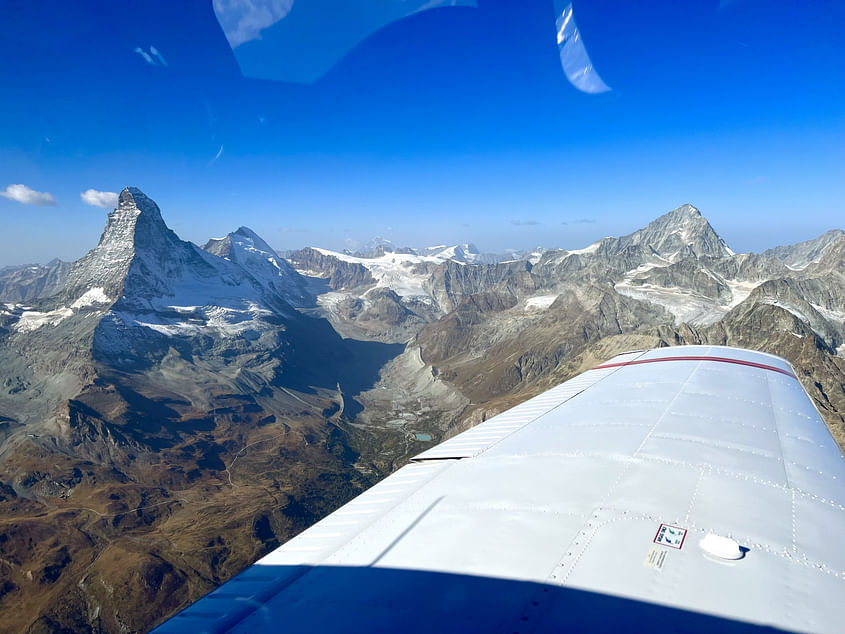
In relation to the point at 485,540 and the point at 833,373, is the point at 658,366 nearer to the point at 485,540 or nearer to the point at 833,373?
the point at 485,540

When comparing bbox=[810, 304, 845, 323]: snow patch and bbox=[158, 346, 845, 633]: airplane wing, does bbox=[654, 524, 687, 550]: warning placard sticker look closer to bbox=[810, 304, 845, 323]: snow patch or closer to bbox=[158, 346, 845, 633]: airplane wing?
bbox=[158, 346, 845, 633]: airplane wing

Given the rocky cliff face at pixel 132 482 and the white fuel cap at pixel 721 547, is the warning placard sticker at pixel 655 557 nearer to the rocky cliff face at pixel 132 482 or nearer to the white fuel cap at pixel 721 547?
the white fuel cap at pixel 721 547

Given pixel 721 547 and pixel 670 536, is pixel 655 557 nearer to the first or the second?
pixel 670 536

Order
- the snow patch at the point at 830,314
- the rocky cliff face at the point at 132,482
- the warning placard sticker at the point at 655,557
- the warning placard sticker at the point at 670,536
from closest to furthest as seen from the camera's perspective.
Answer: the warning placard sticker at the point at 655,557 < the warning placard sticker at the point at 670,536 < the rocky cliff face at the point at 132,482 < the snow patch at the point at 830,314

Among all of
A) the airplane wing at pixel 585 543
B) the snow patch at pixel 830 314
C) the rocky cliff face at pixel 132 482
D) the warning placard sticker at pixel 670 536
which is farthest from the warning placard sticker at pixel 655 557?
the snow patch at pixel 830 314

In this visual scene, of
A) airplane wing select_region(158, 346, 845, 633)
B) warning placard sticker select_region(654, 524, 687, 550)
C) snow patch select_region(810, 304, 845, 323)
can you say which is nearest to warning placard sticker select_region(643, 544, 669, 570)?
airplane wing select_region(158, 346, 845, 633)
